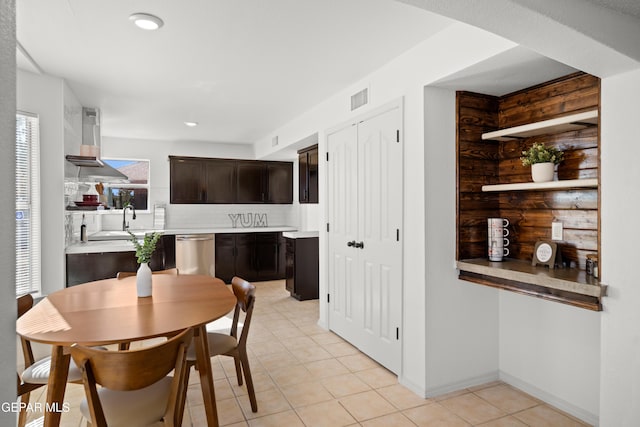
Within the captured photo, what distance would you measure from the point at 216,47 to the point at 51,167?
2.03 m

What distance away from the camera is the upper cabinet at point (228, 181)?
6.75 meters

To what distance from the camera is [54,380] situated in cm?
179

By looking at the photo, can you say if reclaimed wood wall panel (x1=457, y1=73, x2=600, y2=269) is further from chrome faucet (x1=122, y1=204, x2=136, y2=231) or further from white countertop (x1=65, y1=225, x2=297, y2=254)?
chrome faucet (x1=122, y1=204, x2=136, y2=231)

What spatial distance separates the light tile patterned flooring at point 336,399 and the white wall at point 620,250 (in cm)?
68

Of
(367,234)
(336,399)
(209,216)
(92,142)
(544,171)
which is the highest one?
(92,142)

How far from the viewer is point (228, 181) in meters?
7.05

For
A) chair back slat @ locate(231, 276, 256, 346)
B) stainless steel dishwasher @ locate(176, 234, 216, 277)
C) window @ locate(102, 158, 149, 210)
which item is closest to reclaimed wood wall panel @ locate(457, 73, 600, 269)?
chair back slat @ locate(231, 276, 256, 346)

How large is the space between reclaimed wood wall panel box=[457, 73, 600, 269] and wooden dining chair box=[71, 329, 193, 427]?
2132 millimetres

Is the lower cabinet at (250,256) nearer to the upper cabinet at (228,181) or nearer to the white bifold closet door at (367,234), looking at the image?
the upper cabinet at (228,181)

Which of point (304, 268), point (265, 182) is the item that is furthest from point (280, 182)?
point (304, 268)

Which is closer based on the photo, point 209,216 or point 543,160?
point 543,160

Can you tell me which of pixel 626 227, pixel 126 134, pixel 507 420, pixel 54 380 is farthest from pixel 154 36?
pixel 126 134

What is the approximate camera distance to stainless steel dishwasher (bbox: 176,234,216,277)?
6.23 meters

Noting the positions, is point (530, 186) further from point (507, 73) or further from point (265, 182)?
point (265, 182)
